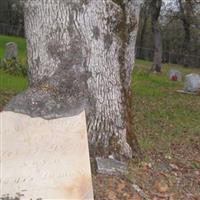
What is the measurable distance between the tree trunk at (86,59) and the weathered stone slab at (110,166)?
10 cm

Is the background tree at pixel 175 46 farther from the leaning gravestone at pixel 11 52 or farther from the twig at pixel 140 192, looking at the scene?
the twig at pixel 140 192

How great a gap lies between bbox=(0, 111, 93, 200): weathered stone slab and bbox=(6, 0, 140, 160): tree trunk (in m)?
0.76

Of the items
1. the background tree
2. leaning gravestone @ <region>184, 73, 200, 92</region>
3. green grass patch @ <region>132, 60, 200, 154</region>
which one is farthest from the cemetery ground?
the background tree

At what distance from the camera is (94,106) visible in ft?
20.2

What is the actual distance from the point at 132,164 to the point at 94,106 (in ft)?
2.77

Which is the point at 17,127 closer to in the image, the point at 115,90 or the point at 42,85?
the point at 42,85

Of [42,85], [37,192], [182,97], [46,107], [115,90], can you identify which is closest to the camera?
[37,192]

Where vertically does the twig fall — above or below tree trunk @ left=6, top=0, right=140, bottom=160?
below

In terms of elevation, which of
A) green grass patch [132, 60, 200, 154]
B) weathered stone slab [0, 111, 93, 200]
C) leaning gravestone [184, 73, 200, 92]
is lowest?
leaning gravestone [184, 73, 200, 92]

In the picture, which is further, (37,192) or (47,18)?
(47,18)

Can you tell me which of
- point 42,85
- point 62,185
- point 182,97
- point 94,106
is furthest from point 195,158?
point 182,97

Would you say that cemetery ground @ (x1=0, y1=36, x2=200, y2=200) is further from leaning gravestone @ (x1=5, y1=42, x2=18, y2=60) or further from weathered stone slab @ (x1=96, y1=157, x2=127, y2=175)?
leaning gravestone @ (x1=5, y1=42, x2=18, y2=60)

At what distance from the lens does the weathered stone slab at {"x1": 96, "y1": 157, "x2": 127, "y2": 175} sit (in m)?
5.95

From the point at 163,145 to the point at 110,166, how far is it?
2757mm
